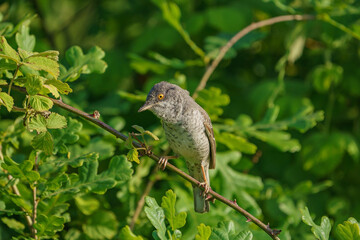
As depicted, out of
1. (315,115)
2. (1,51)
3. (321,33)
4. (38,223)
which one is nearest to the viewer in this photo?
(1,51)

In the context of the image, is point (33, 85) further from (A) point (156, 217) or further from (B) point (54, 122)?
(A) point (156, 217)

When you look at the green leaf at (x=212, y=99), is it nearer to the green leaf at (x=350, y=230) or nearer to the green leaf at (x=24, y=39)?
the green leaf at (x=24, y=39)

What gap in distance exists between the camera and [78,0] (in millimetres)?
5660

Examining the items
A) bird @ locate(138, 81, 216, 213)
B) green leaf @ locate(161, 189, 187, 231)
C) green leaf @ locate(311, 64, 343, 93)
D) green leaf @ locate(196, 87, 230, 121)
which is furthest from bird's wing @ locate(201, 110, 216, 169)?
green leaf @ locate(311, 64, 343, 93)

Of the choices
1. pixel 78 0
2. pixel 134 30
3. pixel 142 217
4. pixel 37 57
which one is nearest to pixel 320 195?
pixel 142 217

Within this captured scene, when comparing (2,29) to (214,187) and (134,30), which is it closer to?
(214,187)

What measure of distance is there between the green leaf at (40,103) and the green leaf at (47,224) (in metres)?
0.59

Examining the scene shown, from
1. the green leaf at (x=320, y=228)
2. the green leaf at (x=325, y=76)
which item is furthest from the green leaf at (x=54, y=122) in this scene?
the green leaf at (x=325, y=76)

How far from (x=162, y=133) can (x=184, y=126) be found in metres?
0.64

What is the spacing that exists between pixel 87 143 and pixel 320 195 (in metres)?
2.20

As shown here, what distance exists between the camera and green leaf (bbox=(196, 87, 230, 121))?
10.1 feet

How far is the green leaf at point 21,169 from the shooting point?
2.02 m

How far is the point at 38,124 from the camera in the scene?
5.92 ft

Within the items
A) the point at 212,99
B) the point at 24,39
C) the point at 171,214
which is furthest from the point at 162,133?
the point at 171,214
